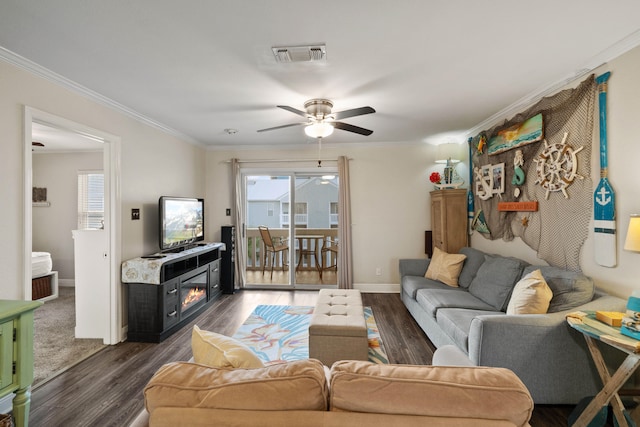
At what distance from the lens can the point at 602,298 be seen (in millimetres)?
2043

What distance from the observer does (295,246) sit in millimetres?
4992

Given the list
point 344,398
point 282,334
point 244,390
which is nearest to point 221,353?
point 244,390

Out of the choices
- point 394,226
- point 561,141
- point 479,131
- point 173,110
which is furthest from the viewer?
→ point 394,226

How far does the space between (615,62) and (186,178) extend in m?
4.83

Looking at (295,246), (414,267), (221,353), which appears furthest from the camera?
(295,246)

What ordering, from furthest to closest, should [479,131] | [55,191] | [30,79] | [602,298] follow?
[55,191]
[479,131]
[30,79]
[602,298]

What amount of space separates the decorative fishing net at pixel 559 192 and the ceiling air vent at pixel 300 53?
214 cm

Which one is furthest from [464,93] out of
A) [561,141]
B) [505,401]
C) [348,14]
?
[505,401]

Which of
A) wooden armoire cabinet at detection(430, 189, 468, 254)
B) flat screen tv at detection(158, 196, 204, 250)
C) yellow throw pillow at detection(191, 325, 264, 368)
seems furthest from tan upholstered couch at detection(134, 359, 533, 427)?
wooden armoire cabinet at detection(430, 189, 468, 254)

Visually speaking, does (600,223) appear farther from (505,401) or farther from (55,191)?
(55,191)

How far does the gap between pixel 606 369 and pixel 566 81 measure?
2259 millimetres

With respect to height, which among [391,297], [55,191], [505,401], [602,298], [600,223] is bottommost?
[391,297]

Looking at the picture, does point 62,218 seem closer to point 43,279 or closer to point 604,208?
point 43,279

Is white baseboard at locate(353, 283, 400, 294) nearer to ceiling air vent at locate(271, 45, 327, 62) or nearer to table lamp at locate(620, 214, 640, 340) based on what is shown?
table lamp at locate(620, 214, 640, 340)
